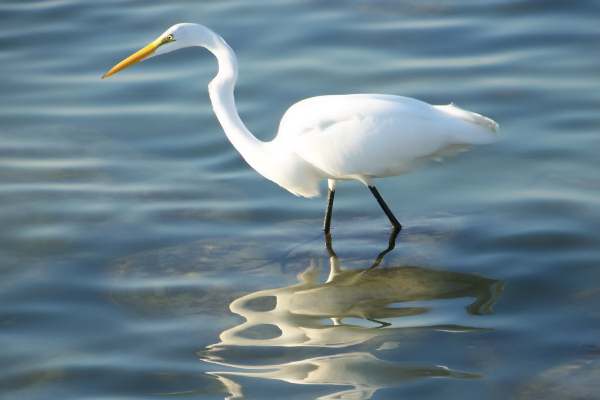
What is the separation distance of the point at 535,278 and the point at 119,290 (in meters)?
2.25

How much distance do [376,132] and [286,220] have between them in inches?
40.3

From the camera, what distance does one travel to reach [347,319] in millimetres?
5961

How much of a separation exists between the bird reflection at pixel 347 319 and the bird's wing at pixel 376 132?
58 centimetres

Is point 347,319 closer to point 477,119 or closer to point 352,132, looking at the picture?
point 352,132

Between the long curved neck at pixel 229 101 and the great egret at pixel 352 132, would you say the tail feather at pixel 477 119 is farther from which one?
the long curved neck at pixel 229 101

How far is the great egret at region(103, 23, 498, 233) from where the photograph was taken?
21.4 feet

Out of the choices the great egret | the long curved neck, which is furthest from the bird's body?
the long curved neck

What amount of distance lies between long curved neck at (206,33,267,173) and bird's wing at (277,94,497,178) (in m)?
0.32

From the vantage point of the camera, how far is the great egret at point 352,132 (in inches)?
257

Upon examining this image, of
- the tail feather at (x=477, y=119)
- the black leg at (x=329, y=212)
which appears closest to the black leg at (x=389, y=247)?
the black leg at (x=329, y=212)

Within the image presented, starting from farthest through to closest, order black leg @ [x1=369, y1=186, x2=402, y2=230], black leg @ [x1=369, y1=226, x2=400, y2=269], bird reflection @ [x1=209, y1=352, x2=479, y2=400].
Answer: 1. black leg @ [x1=369, y1=186, x2=402, y2=230]
2. black leg @ [x1=369, y1=226, x2=400, y2=269]
3. bird reflection @ [x1=209, y1=352, x2=479, y2=400]

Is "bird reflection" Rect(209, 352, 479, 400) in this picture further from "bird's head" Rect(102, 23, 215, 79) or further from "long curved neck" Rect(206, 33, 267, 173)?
"bird's head" Rect(102, 23, 215, 79)

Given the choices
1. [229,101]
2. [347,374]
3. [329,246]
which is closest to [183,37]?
[229,101]

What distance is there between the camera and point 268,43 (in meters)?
9.69
